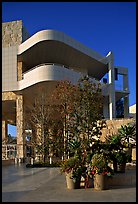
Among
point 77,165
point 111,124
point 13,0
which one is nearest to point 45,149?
point 111,124

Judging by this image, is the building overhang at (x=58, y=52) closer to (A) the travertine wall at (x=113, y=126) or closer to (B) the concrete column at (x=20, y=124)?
(B) the concrete column at (x=20, y=124)

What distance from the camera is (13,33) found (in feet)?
92.5

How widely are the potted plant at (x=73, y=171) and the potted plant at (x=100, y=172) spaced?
41 centimetres

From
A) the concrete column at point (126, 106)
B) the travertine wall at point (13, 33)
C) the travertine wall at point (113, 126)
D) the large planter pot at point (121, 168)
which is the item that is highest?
the travertine wall at point (13, 33)

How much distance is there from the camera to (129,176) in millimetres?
9203

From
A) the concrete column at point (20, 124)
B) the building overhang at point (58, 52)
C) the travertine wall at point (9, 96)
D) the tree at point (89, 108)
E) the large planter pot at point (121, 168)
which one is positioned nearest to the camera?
the large planter pot at point (121, 168)

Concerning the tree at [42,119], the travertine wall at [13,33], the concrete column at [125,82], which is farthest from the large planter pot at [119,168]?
the concrete column at [125,82]

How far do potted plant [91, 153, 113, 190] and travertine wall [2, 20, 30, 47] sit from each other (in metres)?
21.5

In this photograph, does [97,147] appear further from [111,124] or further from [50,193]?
[111,124]

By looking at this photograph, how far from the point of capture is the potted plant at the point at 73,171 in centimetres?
854

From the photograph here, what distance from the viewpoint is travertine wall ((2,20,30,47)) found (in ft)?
91.9

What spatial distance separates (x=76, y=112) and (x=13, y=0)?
8610mm

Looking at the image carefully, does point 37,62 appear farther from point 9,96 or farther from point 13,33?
point 9,96

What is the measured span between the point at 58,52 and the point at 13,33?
478cm
